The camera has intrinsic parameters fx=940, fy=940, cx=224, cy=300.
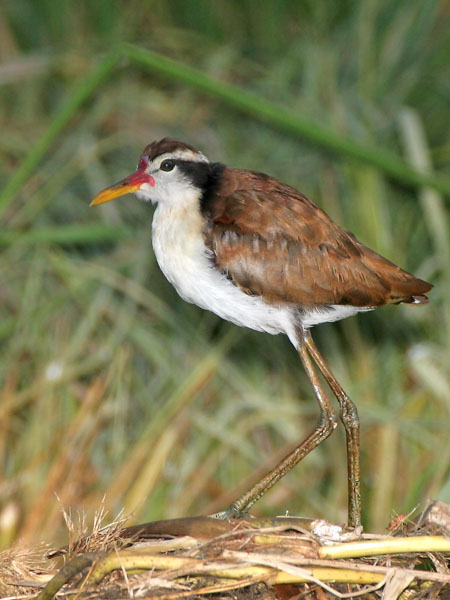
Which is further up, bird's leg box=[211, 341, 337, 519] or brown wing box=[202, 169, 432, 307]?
brown wing box=[202, 169, 432, 307]

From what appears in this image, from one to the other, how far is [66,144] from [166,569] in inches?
137

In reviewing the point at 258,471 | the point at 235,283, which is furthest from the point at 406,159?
the point at 235,283

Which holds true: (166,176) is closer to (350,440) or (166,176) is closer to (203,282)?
(203,282)

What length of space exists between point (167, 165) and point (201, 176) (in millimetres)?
116

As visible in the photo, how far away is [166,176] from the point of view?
3.00 meters

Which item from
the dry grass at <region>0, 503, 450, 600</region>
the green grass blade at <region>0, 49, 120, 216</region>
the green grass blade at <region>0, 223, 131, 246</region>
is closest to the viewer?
the dry grass at <region>0, 503, 450, 600</region>

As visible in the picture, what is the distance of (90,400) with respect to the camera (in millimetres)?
4656

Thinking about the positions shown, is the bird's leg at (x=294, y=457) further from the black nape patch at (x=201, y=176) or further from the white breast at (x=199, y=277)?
the black nape patch at (x=201, y=176)

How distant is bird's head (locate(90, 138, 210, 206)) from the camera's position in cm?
299

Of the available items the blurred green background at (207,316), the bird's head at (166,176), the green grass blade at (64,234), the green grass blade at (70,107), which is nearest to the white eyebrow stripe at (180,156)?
the bird's head at (166,176)

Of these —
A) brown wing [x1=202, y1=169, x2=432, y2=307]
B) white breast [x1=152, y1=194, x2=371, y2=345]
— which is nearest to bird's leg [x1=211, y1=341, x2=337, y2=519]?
white breast [x1=152, y1=194, x2=371, y2=345]

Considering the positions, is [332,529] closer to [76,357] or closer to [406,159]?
[76,357]

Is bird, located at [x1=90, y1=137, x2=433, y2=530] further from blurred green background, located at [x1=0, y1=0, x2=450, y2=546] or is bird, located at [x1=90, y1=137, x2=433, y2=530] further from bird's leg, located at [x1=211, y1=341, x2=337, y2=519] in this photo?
blurred green background, located at [x1=0, y1=0, x2=450, y2=546]

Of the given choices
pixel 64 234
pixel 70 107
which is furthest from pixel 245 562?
pixel 64 234
